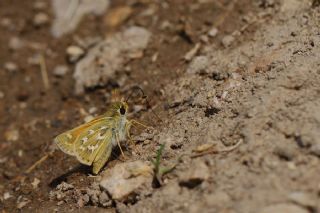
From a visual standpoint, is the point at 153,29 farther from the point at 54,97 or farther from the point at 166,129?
the point at 166,129

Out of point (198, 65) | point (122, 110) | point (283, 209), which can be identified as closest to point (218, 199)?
point (283, 209)

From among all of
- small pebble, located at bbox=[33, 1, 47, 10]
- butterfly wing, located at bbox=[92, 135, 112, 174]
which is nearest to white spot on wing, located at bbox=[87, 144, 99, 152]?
butterfly wing, located at bbox=[92, 135, 112, 174]

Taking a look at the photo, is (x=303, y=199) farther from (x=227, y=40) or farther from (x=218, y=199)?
(x=227, y=40)

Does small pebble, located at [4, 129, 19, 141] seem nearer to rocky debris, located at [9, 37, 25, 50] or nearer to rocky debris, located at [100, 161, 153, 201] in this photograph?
rocky debris, located at [9, 37, 25, 50]

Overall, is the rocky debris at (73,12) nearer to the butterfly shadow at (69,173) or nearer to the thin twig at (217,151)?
the butterfly shadow at (69,173)

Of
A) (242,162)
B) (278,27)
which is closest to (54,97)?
(278,27)

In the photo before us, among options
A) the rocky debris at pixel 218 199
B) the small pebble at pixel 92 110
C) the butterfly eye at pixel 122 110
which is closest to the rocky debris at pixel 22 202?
the butterfly eye at pixel 122 110
